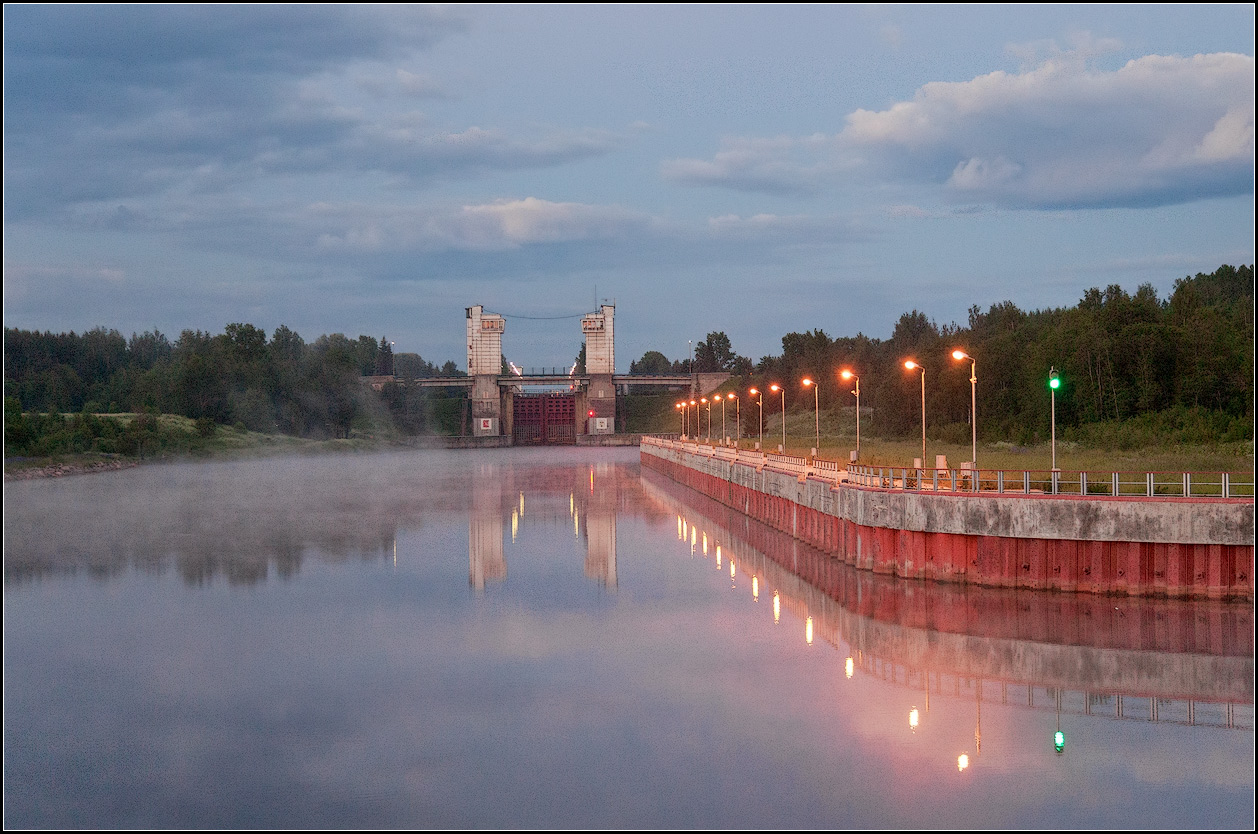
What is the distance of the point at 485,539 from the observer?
5272 centimetres

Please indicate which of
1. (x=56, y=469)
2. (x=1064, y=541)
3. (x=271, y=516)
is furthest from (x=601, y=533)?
(x=56, y=469)

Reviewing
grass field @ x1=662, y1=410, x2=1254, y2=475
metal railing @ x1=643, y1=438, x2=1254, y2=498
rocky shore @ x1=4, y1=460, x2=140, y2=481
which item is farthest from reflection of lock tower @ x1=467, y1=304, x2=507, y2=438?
metal railing @ x1=643, y1=438, x2=1254, y2=498

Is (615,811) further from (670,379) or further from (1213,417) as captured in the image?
(670,379)

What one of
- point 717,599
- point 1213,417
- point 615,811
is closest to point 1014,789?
point 615,811

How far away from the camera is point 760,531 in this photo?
170 feet

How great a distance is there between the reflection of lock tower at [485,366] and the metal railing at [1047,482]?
125484 millimetres

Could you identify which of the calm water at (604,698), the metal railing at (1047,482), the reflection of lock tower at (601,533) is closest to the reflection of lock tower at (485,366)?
the reflection of lock tower at (601,533)

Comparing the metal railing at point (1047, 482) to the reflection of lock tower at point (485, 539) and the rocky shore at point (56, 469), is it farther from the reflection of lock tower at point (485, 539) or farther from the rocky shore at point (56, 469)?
the rocky shore at point (56, 469)

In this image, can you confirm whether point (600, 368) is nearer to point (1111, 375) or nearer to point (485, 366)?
point (485, 366)

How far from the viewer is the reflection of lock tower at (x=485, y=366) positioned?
16725 cm

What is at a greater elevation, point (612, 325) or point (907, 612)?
point (612, 325)

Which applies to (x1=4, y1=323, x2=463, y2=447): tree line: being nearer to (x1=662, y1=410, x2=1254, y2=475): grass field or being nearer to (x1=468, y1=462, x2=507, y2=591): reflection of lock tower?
(x1=468, y1=462, x2=507, y2=591): reflection of lock tower

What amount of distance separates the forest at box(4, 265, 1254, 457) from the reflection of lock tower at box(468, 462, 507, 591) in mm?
32036

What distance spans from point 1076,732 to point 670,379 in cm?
15653
